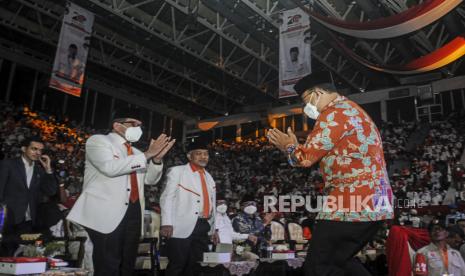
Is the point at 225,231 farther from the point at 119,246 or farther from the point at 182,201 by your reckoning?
the point at 119,246

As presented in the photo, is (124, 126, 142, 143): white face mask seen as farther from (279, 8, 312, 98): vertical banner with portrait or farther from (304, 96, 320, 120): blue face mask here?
(279, 8, 312, 98): vertical banner with portrait

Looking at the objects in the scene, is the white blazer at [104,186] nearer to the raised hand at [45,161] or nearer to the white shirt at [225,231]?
the raised hand at [45,161]

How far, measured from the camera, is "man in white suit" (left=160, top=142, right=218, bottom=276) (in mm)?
3848

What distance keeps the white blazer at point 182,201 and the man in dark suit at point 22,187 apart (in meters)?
1.15

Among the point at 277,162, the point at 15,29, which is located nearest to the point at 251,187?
the point at 277,162

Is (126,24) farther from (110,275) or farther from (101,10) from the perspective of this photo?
(110,275)

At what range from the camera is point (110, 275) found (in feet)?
8.54

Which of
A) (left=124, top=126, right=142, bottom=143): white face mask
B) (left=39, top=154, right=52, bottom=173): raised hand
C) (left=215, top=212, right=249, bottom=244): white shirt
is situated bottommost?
(left=215, top=212, right=249, bottom=244): white shirt

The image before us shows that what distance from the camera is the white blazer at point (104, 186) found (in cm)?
265

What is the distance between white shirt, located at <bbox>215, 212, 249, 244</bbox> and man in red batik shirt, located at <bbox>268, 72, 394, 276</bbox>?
408 cm

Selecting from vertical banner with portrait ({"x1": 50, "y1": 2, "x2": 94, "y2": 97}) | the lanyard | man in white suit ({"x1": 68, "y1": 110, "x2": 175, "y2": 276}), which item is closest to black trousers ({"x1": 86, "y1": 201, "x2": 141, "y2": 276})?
man in white suit ({"x1": 68, "y1": 110, "x2": 175, "y2": 276})

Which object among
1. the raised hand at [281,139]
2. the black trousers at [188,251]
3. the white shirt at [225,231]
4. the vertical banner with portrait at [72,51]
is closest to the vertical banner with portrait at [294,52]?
the white shirt at [225,231]

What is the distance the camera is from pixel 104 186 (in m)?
2.78

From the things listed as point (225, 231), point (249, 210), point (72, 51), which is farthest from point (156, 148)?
point (72, 51)
